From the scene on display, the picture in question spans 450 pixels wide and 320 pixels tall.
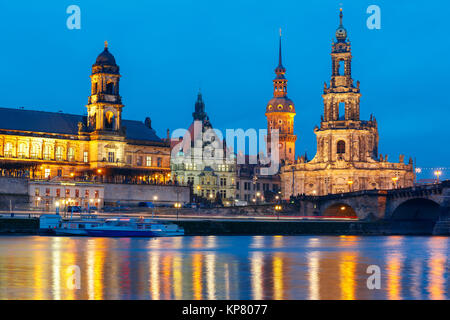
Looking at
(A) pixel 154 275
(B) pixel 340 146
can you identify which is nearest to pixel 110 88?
(B) pixel 340 146

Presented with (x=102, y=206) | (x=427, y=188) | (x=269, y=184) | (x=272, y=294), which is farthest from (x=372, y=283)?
(x=269, y=184)

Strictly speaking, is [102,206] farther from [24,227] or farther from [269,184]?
[269,184]

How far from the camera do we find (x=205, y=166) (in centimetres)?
16800

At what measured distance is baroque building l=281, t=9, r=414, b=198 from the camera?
156 m

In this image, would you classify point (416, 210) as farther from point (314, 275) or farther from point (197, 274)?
point (197, 274)

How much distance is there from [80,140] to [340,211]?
45.2 meters

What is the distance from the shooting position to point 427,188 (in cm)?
11056

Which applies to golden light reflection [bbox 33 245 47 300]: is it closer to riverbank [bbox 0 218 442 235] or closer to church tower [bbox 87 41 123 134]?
riverbank [bbox 0 218 442 235]

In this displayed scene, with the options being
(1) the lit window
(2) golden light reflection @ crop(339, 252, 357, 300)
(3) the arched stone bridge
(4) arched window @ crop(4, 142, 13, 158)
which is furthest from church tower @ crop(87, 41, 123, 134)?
(2) golden light reflection @ crop(339, 252, 357, 300)

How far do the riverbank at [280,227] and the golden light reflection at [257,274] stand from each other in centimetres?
3247

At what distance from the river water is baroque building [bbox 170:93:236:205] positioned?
90678 millimetres
